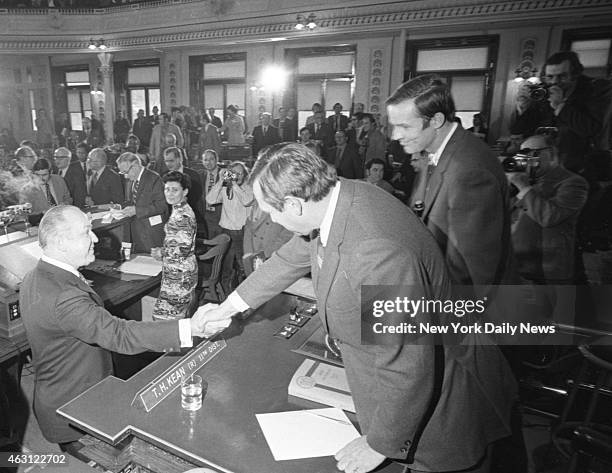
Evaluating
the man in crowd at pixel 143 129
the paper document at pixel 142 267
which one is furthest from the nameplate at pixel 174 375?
the man in crowd at pixel 143 129

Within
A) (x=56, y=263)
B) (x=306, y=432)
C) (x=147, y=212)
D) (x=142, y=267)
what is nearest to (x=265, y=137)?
(x=147, y=212)

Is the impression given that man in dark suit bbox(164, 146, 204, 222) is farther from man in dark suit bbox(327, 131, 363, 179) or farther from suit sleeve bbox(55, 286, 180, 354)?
suit sleeve bbox(55, 286, 180, 354)

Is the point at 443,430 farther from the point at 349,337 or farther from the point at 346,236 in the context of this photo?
the point at 346,236

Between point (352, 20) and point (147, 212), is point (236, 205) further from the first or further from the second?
point (352, 20)

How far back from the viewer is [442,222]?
1.86 meters

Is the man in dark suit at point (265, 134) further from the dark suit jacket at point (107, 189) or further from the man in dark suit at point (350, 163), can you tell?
the dark suit jacket at point (107, 189)

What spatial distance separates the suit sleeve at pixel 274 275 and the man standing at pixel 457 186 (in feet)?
1.90

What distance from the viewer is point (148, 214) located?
4.30 meters

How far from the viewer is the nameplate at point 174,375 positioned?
1430 millimetres

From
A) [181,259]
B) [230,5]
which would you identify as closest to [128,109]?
[230,5]

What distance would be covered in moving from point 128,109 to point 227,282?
42.2 feet

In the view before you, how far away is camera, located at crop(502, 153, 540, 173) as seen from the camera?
2.79 meters

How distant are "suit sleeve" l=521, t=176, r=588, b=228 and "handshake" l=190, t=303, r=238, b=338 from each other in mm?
1976

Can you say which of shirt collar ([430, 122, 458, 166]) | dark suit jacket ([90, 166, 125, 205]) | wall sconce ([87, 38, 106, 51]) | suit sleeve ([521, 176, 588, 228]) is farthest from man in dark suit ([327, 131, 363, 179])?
wall sconce ([87, 38, 106, 51])
